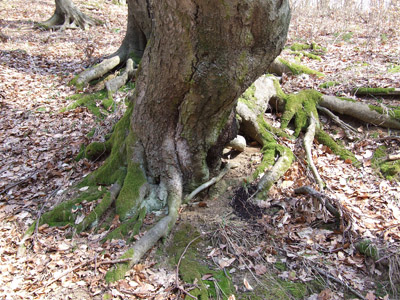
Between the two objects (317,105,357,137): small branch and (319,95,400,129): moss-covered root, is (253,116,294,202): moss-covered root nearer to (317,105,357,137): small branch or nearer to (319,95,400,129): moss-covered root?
(317,105,357,137): small branch

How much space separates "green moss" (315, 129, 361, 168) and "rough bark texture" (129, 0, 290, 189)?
8.20 feet

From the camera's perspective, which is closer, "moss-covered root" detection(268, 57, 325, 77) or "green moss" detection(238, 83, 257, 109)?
"green moss" detection(238, 83, 257, 109)

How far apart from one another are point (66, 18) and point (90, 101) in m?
8.37

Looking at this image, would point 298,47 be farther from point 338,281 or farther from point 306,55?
point 338,281

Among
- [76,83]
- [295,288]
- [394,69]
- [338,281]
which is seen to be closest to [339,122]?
[394,69]

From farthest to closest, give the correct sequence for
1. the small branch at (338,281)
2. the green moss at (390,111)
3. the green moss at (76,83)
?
the green moss at (76,83) < the green moss at (390,111) < the small branch at (338,281)

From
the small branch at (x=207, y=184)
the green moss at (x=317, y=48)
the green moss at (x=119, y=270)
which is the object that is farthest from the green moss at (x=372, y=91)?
the green moss at (x=119, y=270)

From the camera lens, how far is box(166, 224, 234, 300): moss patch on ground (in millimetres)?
2969

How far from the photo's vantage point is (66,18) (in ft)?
42.4

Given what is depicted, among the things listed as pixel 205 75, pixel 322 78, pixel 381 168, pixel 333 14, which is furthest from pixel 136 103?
pixel 333 14

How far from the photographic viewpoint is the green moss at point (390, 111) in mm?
5168

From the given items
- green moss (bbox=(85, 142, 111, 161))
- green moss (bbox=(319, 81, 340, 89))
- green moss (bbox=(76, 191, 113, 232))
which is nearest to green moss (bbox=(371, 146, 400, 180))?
green moss (bbox=(319, 81, 340, 89))

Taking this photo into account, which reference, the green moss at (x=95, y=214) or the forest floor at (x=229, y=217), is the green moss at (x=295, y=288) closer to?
the forest floor at (x=229, y=217)

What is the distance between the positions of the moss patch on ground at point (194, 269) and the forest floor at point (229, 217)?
0.34ft
